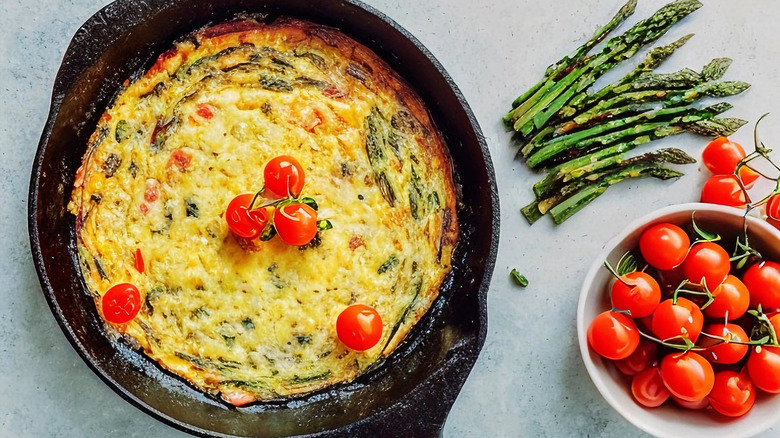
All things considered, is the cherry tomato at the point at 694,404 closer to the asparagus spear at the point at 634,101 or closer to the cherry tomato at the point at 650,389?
the cherry tomato at the point at 650,389

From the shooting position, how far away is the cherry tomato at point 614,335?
3.29 m

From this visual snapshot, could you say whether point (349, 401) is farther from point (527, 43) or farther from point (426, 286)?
point (527, 43)

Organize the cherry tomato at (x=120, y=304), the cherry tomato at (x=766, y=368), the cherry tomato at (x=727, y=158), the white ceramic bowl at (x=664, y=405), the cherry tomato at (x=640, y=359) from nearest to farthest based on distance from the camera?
the cherry tomato at (x=120, y=304) → the cherry tomato at (x=766, y=368) → the white ceramic bowl at (x=664, y=405) → the cherry tomato at (x=640, y=359) → the cherry tomato at (x=727, y=158)

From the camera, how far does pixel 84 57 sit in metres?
3.03

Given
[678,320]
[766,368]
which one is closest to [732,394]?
[766,368]

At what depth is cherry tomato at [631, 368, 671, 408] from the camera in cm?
339

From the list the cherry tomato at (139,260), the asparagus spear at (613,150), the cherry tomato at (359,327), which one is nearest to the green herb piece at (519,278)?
the asparagus spear at (613,150)

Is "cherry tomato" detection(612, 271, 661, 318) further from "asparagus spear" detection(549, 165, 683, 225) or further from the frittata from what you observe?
the frittata

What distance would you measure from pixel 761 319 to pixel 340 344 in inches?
70.0

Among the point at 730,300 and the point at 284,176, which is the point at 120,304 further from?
the point at 730,300

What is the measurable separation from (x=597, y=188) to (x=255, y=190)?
1620 mm

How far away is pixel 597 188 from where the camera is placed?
Result: 368 cm

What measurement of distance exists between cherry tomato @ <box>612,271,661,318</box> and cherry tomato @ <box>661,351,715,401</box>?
0.73 ft

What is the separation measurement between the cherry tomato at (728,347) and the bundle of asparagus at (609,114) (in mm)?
802
